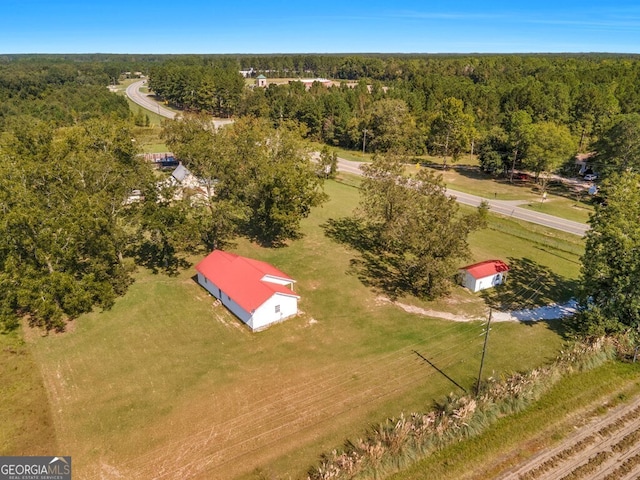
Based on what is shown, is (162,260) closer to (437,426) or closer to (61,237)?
(61,237)

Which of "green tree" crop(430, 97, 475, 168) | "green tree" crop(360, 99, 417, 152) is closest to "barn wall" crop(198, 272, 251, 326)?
"green tree" crop(430, 97, 475, 168)

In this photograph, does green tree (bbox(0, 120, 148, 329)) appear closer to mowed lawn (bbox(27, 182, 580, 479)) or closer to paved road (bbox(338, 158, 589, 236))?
mowed lawn (bbox(27, 182, 580, 479))

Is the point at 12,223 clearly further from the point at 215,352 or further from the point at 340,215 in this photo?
the point at 340,215

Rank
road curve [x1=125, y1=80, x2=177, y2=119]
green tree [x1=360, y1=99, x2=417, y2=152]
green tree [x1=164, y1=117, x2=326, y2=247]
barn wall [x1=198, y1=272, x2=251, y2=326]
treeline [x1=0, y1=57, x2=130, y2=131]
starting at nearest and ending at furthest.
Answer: barn wall [x1=198, y1=272, x2=251, y2=326], green tree [x1=164, y1=117, x2=326, y2=247], green tree [x1=360, y1=99, x2=417, y2=152], treeline [x1=0, y1=57, x2=130, y2=131], road curve [x1=125, y1=80, x2=177, y2=119]

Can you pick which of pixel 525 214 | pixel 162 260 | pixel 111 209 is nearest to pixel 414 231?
pixel 162 260

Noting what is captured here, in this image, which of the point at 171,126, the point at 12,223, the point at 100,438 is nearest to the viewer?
the point at 100,438

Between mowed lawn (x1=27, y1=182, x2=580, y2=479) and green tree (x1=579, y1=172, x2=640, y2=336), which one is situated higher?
green tree (x1=579, y1=172, x2=640, y2=336)

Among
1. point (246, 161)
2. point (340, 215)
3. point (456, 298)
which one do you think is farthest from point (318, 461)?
point (340, 215)

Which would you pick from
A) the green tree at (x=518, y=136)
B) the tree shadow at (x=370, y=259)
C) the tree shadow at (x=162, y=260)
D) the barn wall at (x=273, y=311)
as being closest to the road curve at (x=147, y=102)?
the tree shadow at (x=162, y=260)
